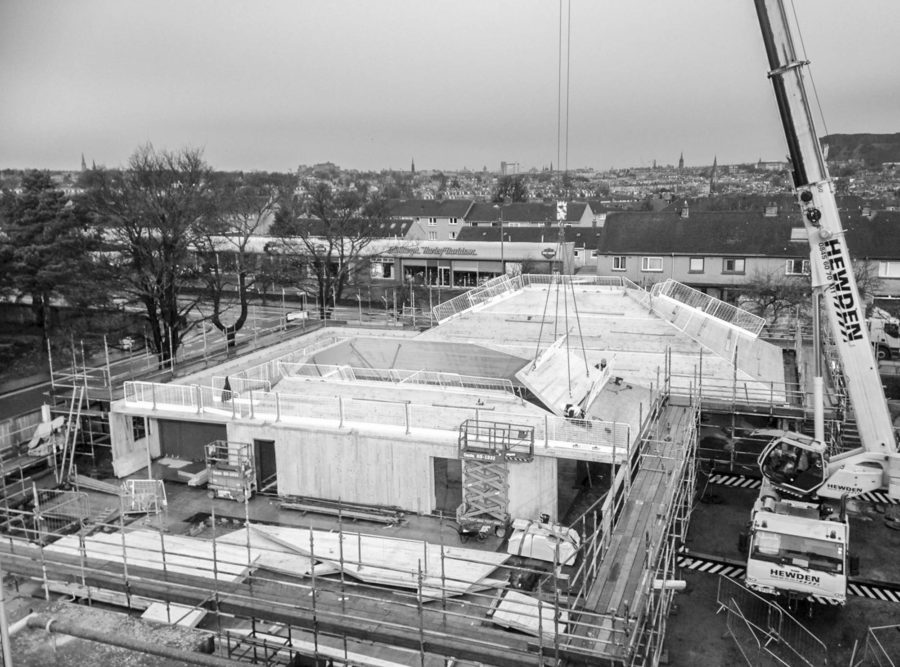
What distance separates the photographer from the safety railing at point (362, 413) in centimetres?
1627

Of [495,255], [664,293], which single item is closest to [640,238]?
[495,255]

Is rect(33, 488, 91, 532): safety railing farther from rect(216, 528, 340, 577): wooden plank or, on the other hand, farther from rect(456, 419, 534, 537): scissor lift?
rect(456, 419, 534, 537): scissor lift

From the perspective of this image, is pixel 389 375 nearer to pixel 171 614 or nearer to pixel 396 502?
pixel 396 502

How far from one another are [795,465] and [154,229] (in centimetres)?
2559

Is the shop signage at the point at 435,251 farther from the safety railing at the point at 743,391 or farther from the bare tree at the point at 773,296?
the safety railing at the point at 743,391

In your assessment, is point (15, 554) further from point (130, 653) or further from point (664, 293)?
point (664, 293)

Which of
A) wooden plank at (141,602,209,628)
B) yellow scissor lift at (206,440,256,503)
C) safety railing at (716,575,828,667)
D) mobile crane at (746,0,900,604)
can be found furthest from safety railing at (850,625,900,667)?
yellow scissor lift at (206,440,256,503)

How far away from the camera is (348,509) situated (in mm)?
17406

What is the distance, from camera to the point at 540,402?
19828mm

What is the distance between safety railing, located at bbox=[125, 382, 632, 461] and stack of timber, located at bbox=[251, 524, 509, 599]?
118 inches

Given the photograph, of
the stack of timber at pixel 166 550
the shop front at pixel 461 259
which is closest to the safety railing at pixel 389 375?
the stack of timber at pixel 166 550

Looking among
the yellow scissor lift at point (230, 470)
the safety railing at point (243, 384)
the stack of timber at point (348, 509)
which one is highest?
the safety railing at point (243, 384)

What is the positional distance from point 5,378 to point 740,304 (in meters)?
36.5

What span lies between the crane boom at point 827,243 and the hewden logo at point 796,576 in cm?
360
